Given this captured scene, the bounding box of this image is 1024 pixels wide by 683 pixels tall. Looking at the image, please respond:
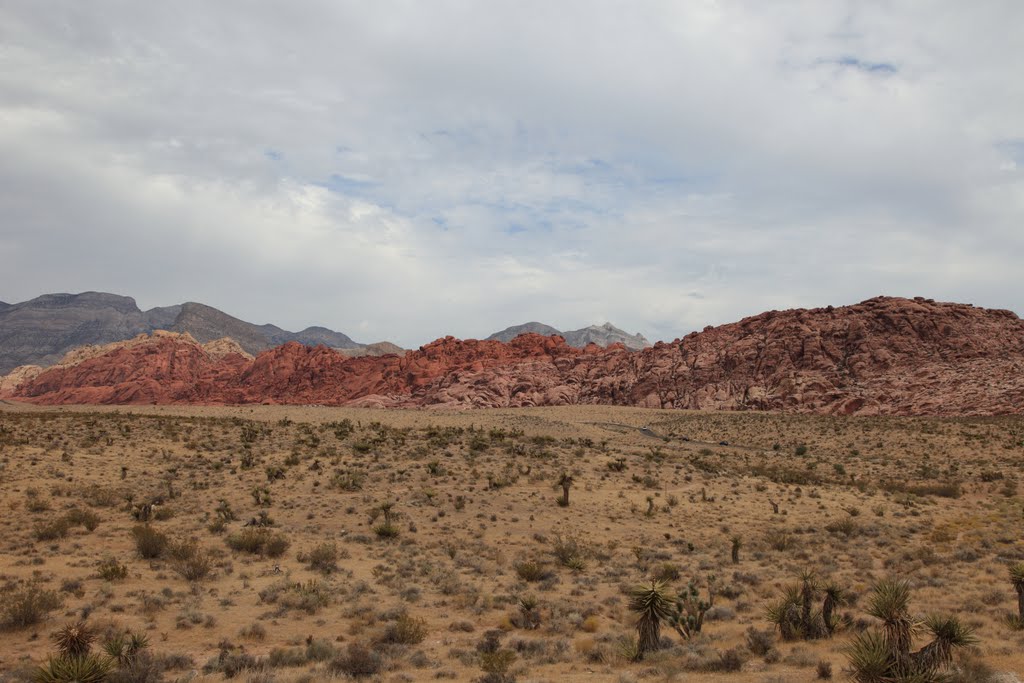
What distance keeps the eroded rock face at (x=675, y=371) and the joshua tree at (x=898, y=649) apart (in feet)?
181

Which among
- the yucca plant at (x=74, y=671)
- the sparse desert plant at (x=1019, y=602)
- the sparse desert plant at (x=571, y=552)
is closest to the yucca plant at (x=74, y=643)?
the yucca plant at (x=74, y=671)

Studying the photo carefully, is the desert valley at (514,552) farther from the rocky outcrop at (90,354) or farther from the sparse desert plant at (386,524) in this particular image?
the rocky outcrop at (90,354)

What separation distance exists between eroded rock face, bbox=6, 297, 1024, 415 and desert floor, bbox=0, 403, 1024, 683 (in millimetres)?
27136

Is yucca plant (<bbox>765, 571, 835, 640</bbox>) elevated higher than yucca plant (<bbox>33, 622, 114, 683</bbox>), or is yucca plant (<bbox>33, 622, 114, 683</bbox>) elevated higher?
yucca plant (<bbox>765, 571, 835, 640</bbox>)

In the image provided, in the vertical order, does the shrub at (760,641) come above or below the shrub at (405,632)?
above

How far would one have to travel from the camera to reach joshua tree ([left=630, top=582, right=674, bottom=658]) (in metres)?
11.1

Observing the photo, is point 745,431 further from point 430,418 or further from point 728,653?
point 728,653

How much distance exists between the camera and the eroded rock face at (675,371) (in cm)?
6316

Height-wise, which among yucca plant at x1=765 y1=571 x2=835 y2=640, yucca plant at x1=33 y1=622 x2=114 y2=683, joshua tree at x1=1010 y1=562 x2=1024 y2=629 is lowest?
yucca plant at x1=33 y1=622 x2=114 y2=683

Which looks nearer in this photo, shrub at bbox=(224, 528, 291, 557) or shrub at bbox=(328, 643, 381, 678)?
shrub at bbox=(328, 643, 381, 678)

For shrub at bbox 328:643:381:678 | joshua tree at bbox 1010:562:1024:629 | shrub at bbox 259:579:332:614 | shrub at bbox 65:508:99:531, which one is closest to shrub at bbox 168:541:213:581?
shrub at bbox 259:579:332:614

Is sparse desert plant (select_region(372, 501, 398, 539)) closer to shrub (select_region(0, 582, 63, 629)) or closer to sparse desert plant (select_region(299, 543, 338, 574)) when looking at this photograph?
sparse desert plant (select_region(299, 543, 338, 574))

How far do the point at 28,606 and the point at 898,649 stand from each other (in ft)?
50.1

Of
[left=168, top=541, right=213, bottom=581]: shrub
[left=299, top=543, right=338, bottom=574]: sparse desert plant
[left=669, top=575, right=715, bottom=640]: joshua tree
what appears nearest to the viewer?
[left=669, top=575, right=715, bottom=640]: joshua tree
